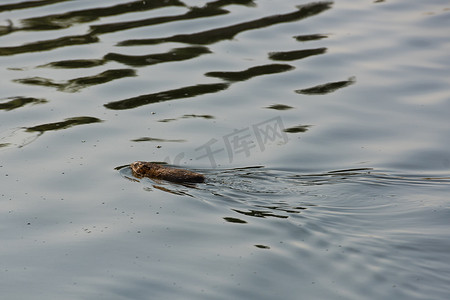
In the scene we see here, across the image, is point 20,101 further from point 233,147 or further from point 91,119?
point 233,147

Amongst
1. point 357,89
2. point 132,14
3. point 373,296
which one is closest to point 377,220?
point 373,296

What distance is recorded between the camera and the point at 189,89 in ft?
39.0

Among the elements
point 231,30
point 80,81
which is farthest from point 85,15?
point 80,81

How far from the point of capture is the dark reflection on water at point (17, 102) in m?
11.5

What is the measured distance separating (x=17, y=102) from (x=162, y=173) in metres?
3.67

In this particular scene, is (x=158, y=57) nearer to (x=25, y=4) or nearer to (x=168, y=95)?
(x=168, y=95)

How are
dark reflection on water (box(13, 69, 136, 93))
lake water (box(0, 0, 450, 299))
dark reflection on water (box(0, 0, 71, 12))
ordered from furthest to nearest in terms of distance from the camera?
dark reflection on water (box(0, 0, 71, 12)) → dark reflection on water (box(13, 69, 136, 93)) → lake water (box(0, 0, 450, 299))

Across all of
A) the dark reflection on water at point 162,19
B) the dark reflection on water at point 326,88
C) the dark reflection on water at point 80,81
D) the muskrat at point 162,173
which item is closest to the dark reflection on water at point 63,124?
the dark reflection on water at point 80,81

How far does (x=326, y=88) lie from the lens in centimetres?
1195

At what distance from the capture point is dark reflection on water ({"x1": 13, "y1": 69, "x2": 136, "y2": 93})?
12.1 m

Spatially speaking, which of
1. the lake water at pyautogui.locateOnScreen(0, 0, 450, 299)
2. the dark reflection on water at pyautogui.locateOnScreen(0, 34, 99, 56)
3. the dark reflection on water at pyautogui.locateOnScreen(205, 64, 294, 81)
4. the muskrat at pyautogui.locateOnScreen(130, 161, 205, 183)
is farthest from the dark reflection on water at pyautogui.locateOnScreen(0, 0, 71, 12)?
the muskrat at pyautogui.locateOnScreen(130, 161, 205, 183)

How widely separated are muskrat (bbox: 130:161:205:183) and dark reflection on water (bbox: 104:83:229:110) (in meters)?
2.38

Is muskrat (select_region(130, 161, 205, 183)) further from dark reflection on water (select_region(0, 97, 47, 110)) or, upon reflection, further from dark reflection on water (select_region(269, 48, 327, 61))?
dark reflection on water (select_region(269, 48, 327, 61))

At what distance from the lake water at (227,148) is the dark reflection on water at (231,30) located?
0.15 feet
